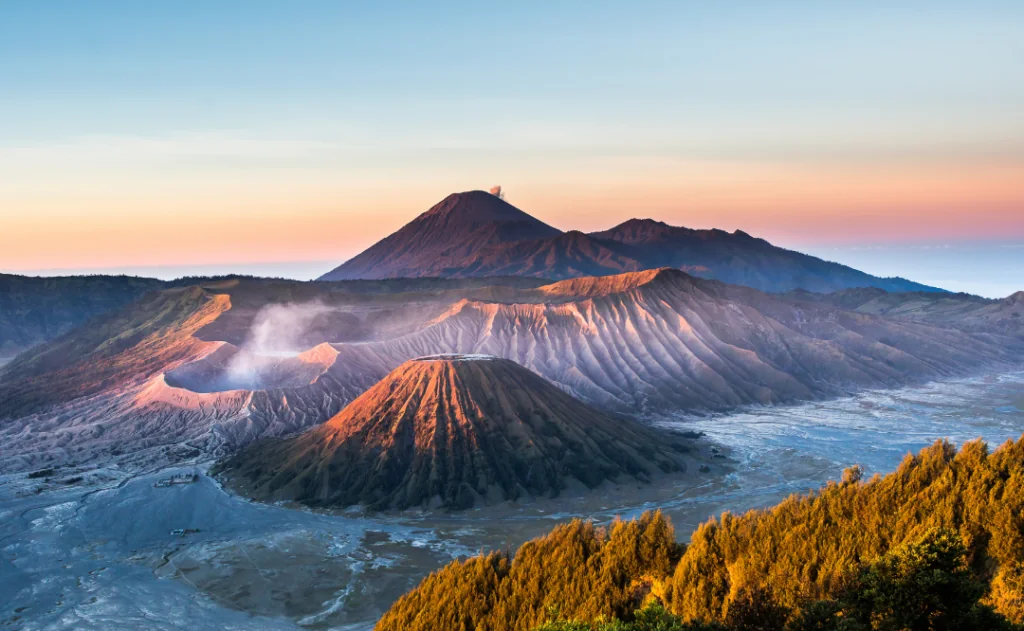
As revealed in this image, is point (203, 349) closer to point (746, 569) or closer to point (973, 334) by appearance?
point (746, 569)

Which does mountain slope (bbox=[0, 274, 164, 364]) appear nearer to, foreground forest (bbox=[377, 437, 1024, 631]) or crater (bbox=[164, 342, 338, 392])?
crater (bbox=[164, 342, 338, 392])

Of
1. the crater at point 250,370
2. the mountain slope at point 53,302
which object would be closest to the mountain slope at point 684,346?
the crater at point 250,370

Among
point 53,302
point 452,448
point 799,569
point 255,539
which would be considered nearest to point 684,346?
point 452,448

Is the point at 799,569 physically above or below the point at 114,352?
below

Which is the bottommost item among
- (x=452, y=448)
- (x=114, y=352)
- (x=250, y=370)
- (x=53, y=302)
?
(x=452, y=448)

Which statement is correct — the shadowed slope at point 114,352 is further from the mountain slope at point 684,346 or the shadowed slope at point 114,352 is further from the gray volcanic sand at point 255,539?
the gray volcanic sand at point 255,539

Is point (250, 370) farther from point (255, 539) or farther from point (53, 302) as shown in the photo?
point (53, 302)

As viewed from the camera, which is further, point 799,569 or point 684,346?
point 684,346
